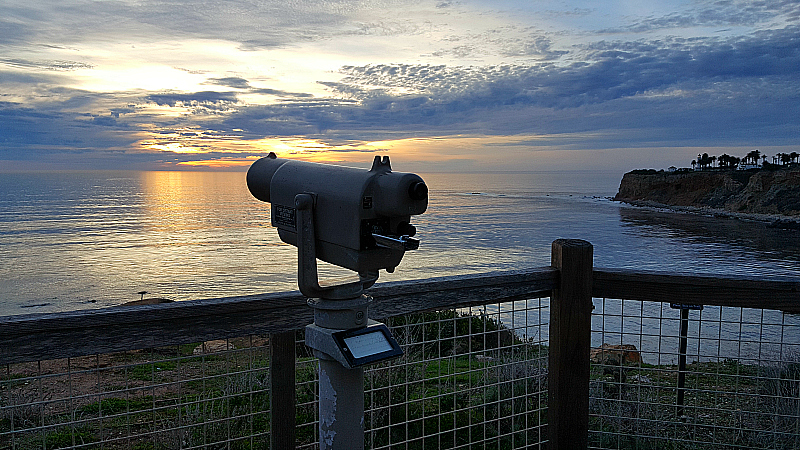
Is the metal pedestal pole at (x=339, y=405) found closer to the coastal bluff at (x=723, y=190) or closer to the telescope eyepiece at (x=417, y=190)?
the telescope eyepiece at (x=417, y=190)

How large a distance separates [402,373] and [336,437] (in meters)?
2.88

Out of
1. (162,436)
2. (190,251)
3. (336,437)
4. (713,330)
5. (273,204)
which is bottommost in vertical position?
(190,251)

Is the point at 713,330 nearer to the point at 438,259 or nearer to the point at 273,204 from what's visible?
the point at 273,204

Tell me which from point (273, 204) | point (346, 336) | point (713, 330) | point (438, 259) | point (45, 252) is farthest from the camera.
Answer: point (45, 252)

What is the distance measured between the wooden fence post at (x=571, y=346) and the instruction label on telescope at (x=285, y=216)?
53.3 inches

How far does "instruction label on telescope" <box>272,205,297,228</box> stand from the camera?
1.63 m

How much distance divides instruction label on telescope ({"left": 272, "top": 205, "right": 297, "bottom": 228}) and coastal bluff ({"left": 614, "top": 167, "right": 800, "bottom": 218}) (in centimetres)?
5751

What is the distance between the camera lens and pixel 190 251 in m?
34.5

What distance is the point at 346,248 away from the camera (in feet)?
4.92

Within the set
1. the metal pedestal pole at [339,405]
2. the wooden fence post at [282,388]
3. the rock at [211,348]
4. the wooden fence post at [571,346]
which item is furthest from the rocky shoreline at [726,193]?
the metal pedestal pole at [339,405]

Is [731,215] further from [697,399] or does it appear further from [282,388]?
[282,388]

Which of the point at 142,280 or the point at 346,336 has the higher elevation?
the point at 346,336

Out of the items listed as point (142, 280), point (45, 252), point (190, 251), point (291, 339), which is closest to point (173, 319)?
point (291, 339)

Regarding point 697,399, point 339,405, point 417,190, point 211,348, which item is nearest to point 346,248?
point 417,190
